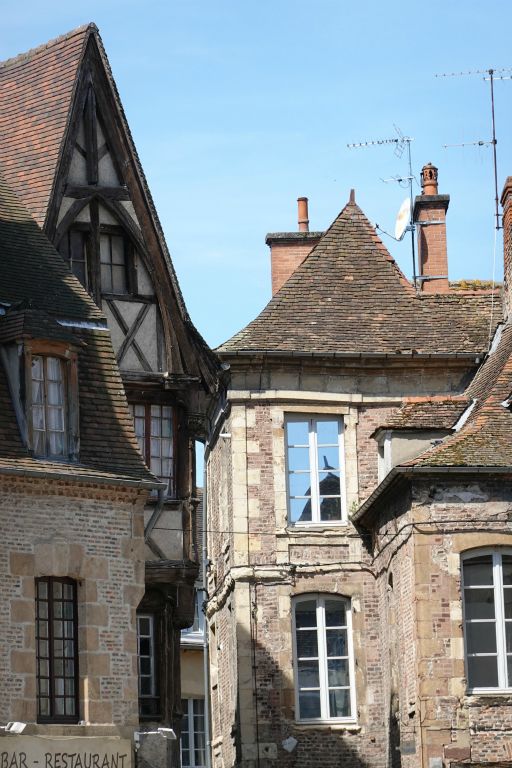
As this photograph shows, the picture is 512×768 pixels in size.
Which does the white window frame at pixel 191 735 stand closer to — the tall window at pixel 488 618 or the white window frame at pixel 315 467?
the white window frame at pixel 315 467

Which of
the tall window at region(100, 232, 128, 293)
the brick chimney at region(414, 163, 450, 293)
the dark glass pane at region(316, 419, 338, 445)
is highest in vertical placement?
the brick chimney at region(414, 163, 450, 293)

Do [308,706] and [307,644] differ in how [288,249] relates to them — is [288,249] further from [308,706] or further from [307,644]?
[308,706]

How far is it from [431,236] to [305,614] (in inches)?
261

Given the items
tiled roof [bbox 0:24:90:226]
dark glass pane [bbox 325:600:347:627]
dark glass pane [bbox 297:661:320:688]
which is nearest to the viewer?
tiled roof [bbox 0:24:90:226]

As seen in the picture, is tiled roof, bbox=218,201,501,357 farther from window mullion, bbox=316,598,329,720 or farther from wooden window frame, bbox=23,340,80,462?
wooden window frame, bbox=23,340,80,462

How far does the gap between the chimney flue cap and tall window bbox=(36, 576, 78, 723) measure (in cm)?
1205

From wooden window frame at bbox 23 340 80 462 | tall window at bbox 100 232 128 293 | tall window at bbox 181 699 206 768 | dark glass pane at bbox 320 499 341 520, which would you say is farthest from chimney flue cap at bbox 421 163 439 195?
tall window at bbox 181 699 206 768

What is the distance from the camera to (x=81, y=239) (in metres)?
27.0

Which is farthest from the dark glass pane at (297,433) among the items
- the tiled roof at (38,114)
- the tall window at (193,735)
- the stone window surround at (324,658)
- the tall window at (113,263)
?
the tall window at (193,735)

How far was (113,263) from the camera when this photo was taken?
27031 mm

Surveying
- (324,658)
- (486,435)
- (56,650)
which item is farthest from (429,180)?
(56,650)

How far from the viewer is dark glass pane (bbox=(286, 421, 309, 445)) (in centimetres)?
2994

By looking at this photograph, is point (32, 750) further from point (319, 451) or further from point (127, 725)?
point (319, 451)

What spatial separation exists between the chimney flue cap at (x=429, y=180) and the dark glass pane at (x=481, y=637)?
8.79 metres
